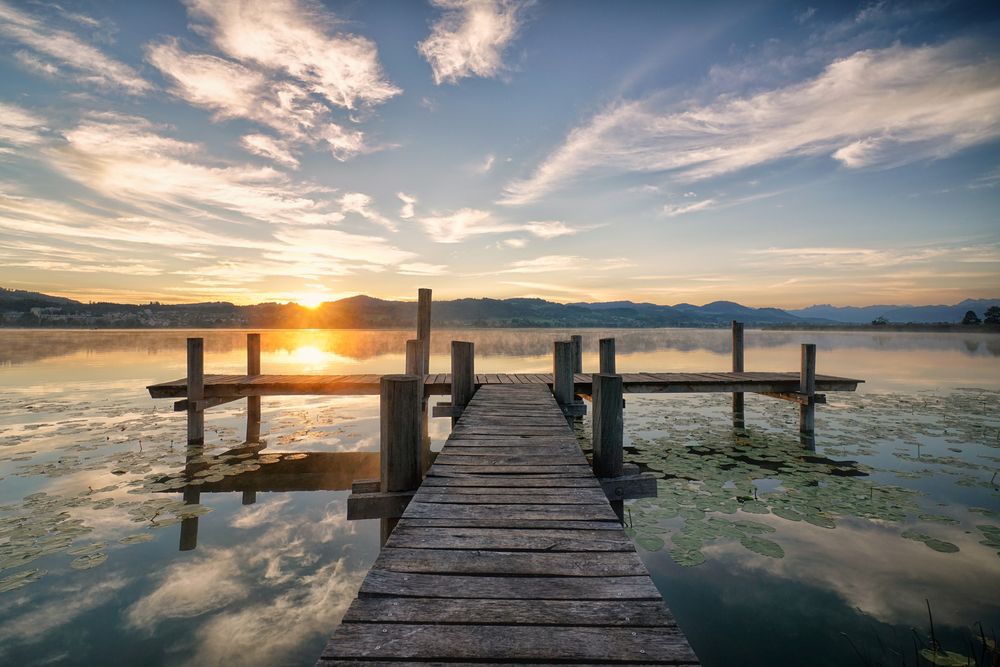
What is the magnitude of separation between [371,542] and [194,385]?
20.3 feet

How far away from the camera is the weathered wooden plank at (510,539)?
8.98 feet

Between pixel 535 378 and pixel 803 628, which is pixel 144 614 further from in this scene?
pixel 535 378

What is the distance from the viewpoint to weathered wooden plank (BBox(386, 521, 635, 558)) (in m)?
2.74

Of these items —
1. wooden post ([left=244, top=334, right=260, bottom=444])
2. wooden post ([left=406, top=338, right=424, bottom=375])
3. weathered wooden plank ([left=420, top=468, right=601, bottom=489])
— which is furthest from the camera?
wooden post ([left=244, top=334, right=260, bottom=444])

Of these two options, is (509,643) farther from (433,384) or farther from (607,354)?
(433,384)

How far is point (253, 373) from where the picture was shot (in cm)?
1149

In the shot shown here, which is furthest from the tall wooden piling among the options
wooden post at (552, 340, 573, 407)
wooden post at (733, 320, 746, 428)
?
wooden post at (733, 320, 746, 428)

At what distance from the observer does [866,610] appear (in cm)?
442

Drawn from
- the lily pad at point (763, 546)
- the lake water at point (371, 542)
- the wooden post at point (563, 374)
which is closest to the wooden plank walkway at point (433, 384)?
the lake water at point (371, 542)

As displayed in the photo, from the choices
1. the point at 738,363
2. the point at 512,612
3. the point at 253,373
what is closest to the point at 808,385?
the point at 738,363

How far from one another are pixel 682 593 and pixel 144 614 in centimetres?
549

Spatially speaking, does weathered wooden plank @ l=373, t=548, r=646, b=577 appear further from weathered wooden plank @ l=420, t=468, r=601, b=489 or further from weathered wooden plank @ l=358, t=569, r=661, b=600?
weathered wooden plank @ l=420, t=468, r=601, b=489

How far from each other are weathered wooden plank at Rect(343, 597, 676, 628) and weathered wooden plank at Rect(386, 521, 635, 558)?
1.73ft

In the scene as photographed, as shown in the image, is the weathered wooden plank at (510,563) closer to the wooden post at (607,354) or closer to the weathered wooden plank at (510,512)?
the weathered wooden plank at (510,512)
